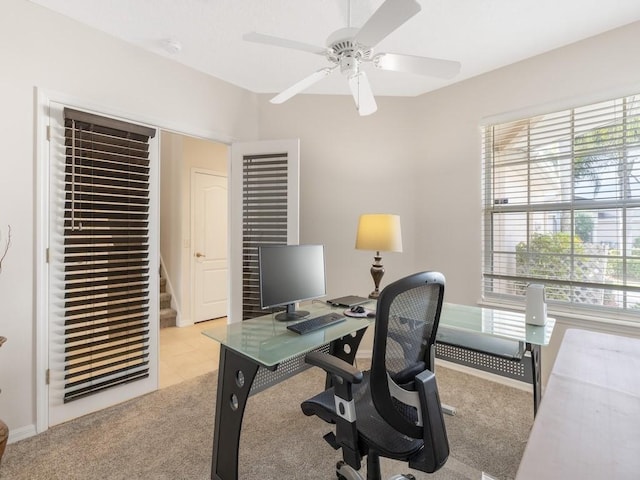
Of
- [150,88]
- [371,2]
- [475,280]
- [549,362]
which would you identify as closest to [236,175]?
[150,88]

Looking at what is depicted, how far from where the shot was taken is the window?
2311 mm

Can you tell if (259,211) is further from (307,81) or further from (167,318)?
(167,318)

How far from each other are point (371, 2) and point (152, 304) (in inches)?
107

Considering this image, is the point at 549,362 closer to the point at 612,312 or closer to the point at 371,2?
the point at 612,312

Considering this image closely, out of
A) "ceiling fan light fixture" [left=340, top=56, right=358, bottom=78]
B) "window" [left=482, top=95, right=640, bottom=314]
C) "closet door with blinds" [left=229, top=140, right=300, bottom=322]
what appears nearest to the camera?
"ceiling fan light fixture" [left=340, top=56, right=358, bottom=78]

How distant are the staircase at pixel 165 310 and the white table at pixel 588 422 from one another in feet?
14.4

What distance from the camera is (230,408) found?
159 cm

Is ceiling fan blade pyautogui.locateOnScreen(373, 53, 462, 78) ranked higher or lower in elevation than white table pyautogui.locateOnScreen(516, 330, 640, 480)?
higher

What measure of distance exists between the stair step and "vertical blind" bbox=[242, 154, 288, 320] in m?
1.83

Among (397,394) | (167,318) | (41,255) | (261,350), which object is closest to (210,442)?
(261,350)

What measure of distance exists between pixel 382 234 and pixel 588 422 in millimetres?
1787

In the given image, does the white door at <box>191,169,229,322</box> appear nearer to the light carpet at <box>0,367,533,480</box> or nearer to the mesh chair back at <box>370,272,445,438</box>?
the light carpet at <box>0,367,533,480</box>

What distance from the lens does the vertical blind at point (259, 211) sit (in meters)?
3.16

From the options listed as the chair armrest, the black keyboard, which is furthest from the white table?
the black keyboard
